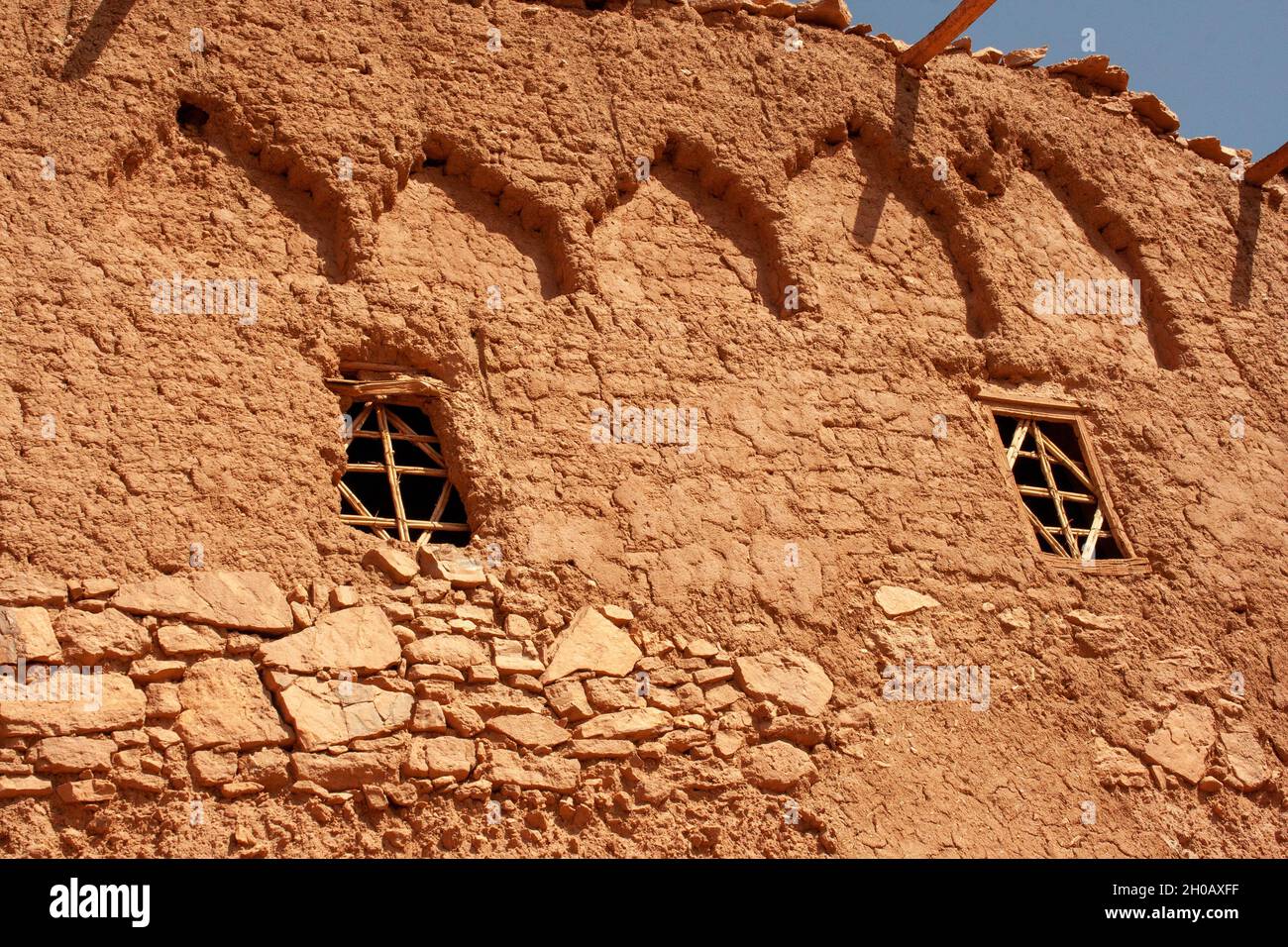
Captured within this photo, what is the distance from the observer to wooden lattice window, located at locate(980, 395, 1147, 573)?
6574 mm

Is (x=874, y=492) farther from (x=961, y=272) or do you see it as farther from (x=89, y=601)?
(x=89, y=601)

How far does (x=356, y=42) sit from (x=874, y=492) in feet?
9.39

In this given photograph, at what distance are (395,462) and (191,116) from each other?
1.65 meters

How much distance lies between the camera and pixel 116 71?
5.81 m

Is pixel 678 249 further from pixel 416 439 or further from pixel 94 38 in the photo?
pixel 94 38

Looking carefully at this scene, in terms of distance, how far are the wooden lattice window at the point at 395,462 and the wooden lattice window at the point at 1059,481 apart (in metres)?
2.48

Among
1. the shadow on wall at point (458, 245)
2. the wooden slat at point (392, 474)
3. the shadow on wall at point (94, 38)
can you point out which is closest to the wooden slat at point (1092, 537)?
the shadow on wall at point (458, 245)

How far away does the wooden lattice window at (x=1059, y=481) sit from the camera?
6.57m

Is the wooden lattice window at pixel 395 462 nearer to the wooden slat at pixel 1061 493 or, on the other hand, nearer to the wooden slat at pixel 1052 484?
the wooden slat at pixel 1061 493

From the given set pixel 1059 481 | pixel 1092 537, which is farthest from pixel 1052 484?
pixel 1092 537

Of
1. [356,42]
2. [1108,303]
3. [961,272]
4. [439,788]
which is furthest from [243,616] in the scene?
[1108,303]

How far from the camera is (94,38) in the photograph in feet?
19.1

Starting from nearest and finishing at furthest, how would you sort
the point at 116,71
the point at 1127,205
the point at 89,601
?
the point at 89,601 < the point at 116,71 < the point at 1127,205

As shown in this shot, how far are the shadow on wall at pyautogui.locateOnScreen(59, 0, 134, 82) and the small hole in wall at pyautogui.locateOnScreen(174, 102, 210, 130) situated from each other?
0.37m
